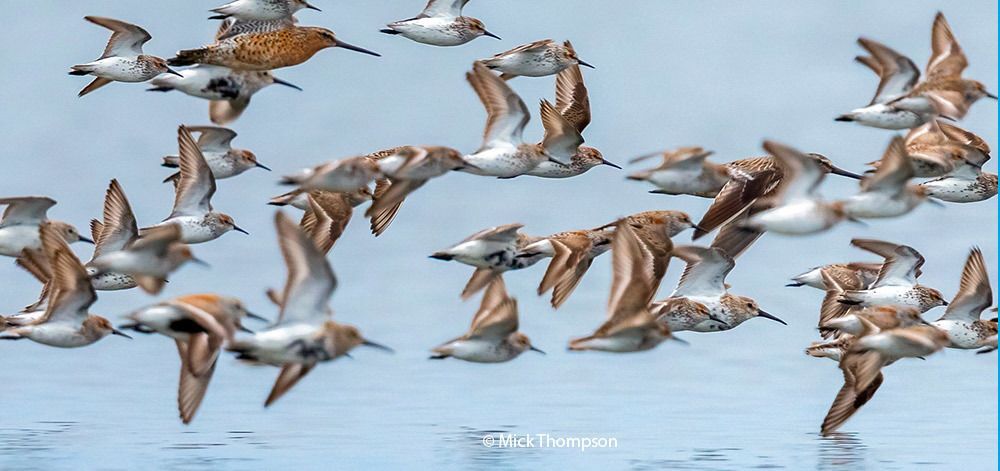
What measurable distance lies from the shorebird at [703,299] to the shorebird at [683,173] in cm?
55

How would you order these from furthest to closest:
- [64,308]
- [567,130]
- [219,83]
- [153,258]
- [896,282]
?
[896,282] → [567,130] → [219,83] → [64,308] → [153,258]

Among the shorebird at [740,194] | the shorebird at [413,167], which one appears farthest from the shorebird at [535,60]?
the shorebird at [413,167]

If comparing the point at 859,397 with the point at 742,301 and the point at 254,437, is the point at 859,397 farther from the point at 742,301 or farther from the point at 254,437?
the point at 254,437

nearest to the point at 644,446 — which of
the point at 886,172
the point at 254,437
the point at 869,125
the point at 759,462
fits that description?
the point at 759,462

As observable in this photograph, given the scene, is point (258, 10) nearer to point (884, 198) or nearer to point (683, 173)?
point (683, 173)

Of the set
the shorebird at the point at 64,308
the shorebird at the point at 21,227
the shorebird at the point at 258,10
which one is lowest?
the shorebird at the point at 21,227

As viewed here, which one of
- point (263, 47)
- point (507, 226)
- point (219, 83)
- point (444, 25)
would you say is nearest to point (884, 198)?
point (507, 226)

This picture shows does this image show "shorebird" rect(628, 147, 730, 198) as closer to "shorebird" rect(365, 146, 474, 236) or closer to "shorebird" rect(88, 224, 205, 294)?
"shorebird" rect(365, 146, 474, 236)

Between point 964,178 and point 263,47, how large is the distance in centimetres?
574

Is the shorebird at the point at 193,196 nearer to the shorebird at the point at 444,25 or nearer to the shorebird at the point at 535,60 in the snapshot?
the shorebird at the point at 444,25

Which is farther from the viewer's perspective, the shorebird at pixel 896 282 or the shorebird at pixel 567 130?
the shorebird at pixel 896 282

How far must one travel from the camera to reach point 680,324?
1600cm

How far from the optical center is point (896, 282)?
17156 millimetres

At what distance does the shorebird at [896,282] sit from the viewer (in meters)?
17.0
